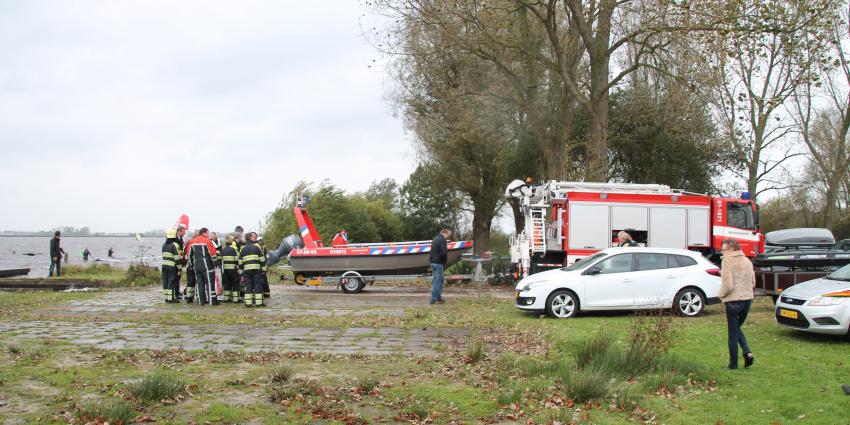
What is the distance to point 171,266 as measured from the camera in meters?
17.9

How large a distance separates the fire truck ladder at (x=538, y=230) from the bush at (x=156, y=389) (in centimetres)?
1354

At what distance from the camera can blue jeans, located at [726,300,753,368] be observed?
8977 millimetres

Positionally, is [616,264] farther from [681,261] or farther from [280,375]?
[280,375]

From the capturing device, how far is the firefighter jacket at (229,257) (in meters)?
17.9

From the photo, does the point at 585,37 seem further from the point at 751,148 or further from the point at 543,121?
the point at 751,148

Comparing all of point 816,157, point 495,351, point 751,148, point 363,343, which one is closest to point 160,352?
point 363,343

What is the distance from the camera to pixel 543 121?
88.1 feet

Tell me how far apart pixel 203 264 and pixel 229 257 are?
0.93 metres

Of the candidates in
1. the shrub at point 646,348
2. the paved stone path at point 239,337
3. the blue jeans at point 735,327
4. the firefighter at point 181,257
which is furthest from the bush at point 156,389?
the firefighter at point 181,257

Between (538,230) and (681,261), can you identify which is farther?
(538,230)

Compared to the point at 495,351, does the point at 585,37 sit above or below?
above

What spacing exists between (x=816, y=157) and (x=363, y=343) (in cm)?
3262

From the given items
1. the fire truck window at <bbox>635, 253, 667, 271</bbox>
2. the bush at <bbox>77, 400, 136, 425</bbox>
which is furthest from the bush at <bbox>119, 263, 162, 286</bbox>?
the bush at <bbox>77, 400, 136, 425</bbox>

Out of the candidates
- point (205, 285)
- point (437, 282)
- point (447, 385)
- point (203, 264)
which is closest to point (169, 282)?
point (205, 285)
